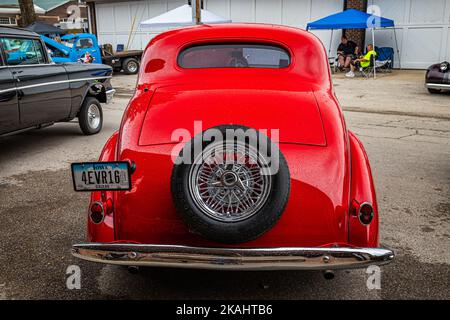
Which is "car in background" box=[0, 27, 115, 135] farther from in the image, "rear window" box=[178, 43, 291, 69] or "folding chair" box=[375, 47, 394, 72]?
"folding chair" box=[375, 47, 394, 72]

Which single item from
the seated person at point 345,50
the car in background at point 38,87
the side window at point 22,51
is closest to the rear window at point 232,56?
the car in background at point 38,87

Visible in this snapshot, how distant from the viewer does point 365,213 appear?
281 centimetres

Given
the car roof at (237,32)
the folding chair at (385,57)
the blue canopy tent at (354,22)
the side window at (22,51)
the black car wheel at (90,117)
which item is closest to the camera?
the car roof at (237,32)

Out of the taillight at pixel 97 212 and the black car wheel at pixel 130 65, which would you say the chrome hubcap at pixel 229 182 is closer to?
the taillight at pixel 97 212

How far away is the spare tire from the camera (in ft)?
8.25

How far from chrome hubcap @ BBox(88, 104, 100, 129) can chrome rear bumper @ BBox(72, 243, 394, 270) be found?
5.98 m

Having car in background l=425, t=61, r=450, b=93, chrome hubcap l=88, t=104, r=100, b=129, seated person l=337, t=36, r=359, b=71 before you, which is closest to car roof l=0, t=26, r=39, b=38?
chrome hubcap l=88, t=104, r=100, b=129

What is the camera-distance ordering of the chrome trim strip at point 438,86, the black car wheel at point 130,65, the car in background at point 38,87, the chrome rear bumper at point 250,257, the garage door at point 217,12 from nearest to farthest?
the chrome rear bumper at point 250,257 → the car in background at point 38,87 → the chrome trim strip at point 438,86 → the black car wheel at point 130,65 → the garage door at point 217,12

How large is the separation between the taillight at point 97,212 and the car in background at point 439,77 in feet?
37.5

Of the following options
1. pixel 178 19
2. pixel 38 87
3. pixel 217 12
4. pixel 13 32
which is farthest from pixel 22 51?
pixel 217 12

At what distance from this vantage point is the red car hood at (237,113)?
9.86 feet

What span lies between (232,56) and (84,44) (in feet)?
52.2

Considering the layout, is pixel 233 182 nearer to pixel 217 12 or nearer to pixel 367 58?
pixel 367 58
